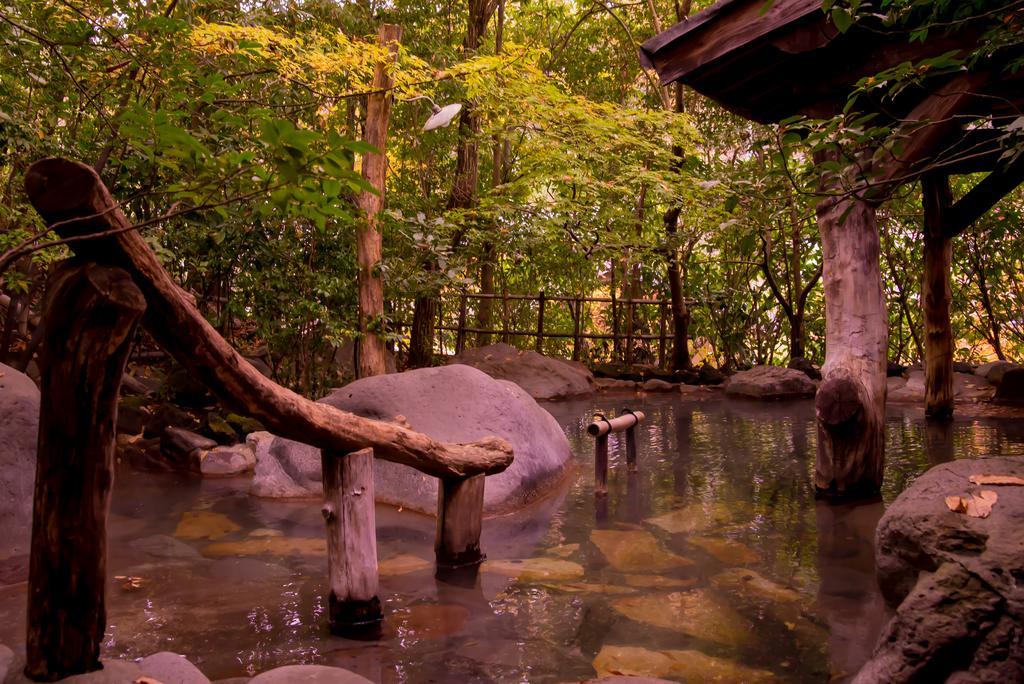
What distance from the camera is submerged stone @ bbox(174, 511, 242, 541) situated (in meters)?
5.14

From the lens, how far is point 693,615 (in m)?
3.76

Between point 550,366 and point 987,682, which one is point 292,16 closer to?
point 550,366

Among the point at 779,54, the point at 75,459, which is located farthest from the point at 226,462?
the point at 779,54

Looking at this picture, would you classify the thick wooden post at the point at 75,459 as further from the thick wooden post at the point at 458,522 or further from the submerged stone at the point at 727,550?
the submerged stone at the point at 727,550

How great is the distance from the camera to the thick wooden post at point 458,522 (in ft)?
14.4

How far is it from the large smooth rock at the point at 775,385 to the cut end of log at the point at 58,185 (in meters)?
10.9

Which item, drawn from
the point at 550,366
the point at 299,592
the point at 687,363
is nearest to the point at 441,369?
the point at 299,592

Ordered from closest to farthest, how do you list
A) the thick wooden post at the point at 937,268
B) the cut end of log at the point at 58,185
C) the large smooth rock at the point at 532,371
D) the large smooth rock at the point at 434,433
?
the cut end of log at the point at 58,185
the large smooth rock at the point at 434,433
the thick wooden post at the point at 937,268
the large smooth rock at the point at 532,371

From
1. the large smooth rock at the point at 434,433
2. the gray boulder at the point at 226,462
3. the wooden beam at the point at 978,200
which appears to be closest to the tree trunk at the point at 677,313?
the wooden beam at the point at 978,200

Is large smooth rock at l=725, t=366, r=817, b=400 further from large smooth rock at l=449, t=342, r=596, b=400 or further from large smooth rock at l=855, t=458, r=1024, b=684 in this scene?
large smooth rock at l=855, t=458, r=1024, b=684

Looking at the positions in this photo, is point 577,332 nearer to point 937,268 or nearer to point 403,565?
point 937,268

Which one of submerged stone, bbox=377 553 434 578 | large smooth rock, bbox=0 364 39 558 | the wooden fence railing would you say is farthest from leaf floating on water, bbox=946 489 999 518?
the wooden fence railing

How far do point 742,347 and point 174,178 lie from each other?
10.3 m

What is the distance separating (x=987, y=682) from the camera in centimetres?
243
